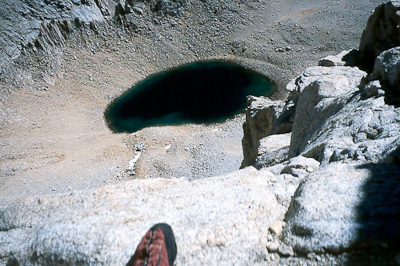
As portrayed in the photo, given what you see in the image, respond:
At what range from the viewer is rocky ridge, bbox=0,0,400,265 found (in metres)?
4.05

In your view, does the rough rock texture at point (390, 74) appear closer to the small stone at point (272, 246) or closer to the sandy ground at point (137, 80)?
the small stone at point (272, 246)

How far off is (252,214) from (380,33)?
13597mm

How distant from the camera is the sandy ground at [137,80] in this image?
23.3 meters

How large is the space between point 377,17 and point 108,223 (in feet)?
50.5

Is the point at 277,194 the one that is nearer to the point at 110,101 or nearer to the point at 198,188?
the point at 198,188

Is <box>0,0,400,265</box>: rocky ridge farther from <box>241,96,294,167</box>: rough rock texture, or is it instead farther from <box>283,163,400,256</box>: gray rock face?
<box>241,96,294,167</box>: rough rock texture

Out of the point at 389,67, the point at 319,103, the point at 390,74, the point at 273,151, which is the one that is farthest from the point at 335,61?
the point at 390,74

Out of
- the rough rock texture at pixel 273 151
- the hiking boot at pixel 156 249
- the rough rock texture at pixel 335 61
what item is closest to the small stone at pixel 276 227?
the hiking boot at pixel 156 249

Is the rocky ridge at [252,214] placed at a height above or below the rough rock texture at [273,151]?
below

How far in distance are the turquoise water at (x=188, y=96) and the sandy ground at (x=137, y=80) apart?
1.65m

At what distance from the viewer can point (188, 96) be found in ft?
121

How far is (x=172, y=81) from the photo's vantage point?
136 feet

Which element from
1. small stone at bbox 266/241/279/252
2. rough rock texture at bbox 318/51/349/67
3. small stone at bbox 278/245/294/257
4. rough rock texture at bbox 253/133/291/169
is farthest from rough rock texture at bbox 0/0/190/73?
small stone at bbox 278/245/294/257

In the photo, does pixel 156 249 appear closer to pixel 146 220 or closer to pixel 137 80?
pixel 146 220
